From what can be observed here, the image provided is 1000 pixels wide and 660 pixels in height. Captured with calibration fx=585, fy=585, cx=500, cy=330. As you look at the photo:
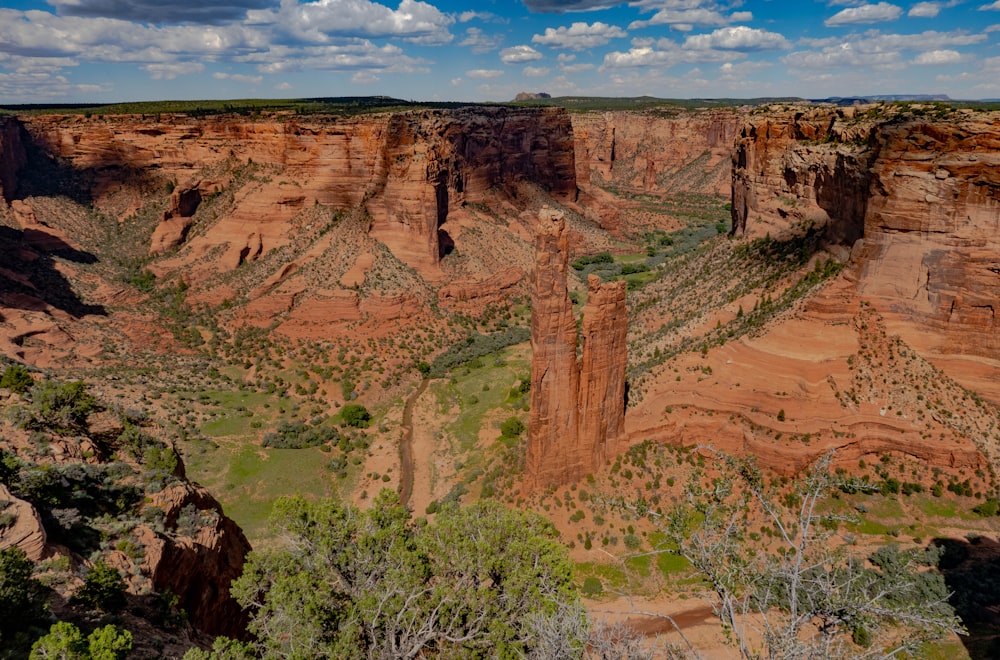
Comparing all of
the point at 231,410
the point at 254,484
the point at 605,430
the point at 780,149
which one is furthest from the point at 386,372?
the point at 780,149

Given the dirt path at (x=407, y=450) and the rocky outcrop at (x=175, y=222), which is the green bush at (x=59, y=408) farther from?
the rocky outcrop at (x=175, y=222)

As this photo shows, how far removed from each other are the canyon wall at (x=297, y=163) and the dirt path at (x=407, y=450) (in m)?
17.3

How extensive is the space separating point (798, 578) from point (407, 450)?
115 feet

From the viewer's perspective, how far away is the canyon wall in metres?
64.6

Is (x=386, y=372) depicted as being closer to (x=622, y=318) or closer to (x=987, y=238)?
(x=622, y=318)

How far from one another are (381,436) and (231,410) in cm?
1249

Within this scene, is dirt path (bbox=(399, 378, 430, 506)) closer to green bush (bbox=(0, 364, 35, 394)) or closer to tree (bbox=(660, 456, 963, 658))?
tree (bbox=(660, 456, 963, 658))

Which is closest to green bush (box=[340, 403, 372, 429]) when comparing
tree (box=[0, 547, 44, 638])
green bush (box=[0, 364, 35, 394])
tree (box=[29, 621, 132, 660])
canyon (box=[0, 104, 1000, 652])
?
canyon (box=[0, 104, 1000, 652])

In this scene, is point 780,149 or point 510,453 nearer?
point 510,453

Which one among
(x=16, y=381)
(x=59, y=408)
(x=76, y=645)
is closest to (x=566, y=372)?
(x=59, y=408)

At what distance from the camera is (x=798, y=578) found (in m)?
12.4

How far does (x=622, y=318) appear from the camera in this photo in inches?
1232

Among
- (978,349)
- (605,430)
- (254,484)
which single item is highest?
(978,349)

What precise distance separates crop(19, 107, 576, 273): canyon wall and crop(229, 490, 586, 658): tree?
46.0 meters
